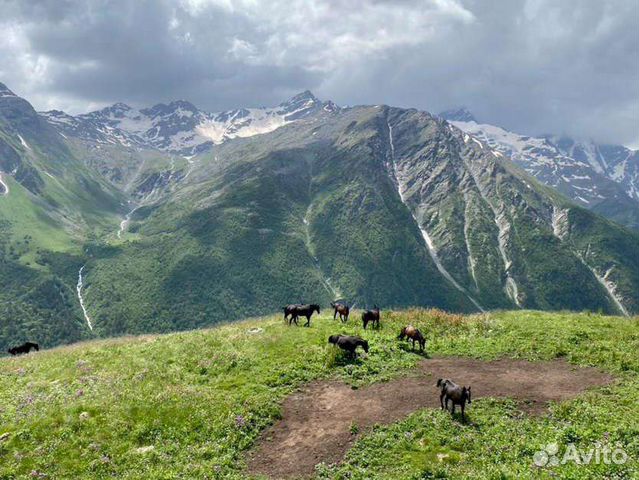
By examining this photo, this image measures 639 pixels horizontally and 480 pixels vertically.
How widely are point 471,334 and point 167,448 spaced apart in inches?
947

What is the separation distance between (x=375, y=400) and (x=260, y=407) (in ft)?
21.8

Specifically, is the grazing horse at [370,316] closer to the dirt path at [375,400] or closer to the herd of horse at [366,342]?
the herd of horse at [366,342]

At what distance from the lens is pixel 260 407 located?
1035 inches

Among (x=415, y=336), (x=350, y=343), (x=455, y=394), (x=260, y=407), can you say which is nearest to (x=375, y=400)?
(x=455, y=394)

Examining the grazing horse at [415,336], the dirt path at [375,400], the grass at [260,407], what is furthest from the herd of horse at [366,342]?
the dirt path at [375,400]

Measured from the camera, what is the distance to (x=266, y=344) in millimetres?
34531

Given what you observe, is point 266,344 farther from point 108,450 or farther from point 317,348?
point 108,450

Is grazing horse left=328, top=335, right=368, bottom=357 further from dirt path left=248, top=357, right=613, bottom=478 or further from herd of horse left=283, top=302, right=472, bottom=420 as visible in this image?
dirt path left=248, top=357, right=613, bottom=478

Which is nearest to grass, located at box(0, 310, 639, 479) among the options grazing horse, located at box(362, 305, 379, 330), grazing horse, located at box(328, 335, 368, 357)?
grazing horse, located at box(328, 335, 368, 357)

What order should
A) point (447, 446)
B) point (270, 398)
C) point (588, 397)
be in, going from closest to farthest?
point (447, 446) < point (588, 397) < point (270, 398)

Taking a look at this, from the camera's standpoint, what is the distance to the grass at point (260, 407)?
2112 cm

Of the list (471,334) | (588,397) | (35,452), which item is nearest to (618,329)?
(471,334)

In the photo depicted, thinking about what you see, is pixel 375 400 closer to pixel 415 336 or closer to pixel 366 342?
pixel 366 342

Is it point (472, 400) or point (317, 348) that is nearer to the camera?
point (472, 400)
